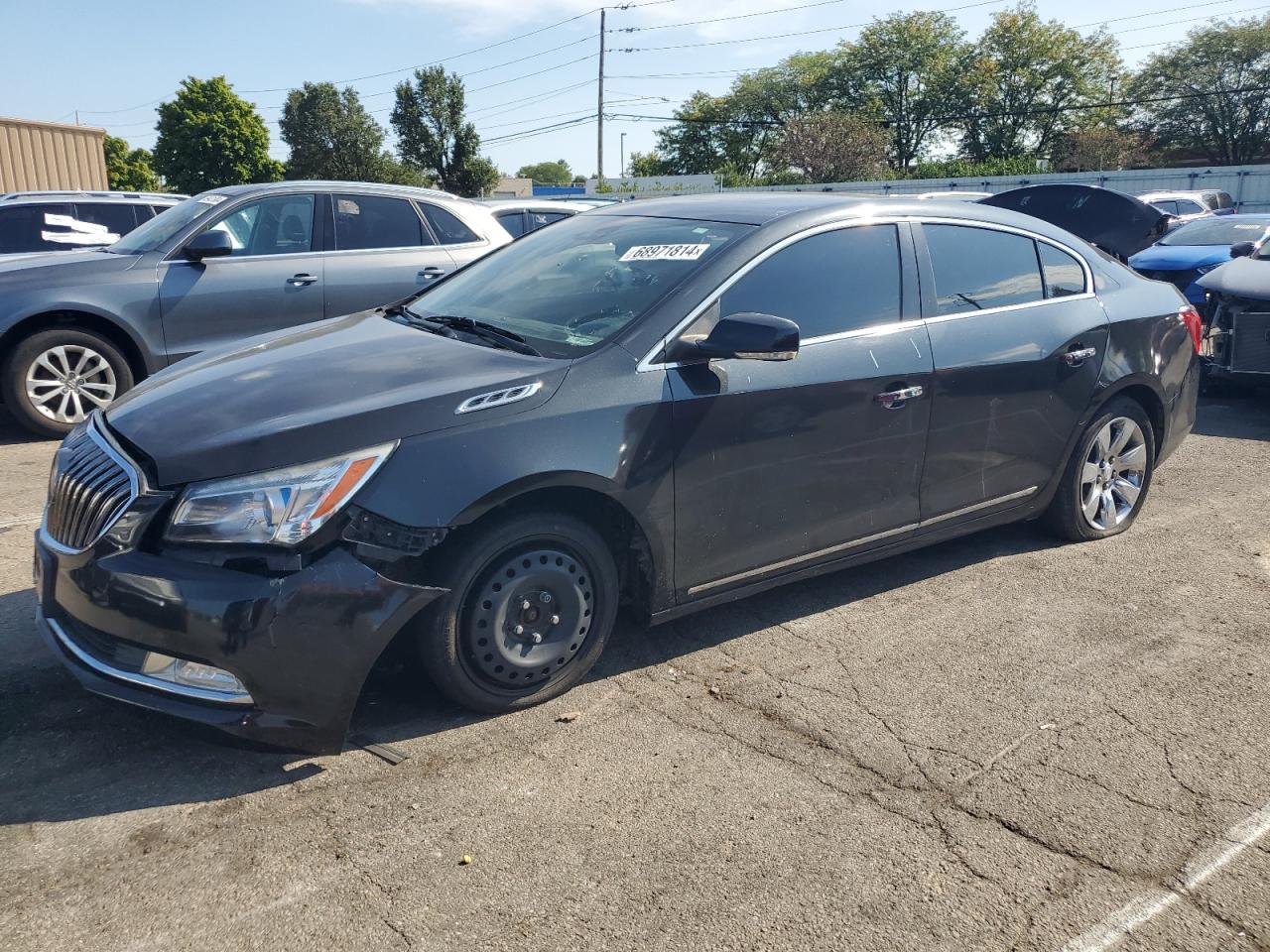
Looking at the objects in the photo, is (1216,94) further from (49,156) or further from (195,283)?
(195,283)

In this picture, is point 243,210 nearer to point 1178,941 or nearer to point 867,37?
point 1178,941

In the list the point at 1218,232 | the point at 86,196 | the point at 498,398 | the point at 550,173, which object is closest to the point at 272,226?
the point at 86,196

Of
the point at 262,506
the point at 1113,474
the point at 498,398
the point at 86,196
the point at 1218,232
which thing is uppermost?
the point at 86,196

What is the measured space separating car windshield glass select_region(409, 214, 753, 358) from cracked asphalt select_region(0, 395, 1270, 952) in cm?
127

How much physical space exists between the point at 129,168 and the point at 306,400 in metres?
72.8

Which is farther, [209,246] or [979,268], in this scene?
[209,246]

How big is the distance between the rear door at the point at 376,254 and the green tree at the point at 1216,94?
2826 inches

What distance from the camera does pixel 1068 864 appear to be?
9.11 feet

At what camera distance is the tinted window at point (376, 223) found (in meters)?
8.03

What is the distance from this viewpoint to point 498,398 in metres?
3.34

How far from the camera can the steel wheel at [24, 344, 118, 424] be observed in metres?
7.25

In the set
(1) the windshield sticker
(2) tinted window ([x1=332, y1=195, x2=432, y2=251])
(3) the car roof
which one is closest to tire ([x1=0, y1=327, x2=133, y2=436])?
(2) tinted window ([x1=332, y1=195, x2=432, y2=251])

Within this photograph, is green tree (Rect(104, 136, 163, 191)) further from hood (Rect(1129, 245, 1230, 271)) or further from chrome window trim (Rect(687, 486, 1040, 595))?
chrome window trim (Rect(687, 486, 1040, 595))

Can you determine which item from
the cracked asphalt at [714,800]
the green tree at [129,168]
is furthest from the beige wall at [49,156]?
the green tree at [129,168]
